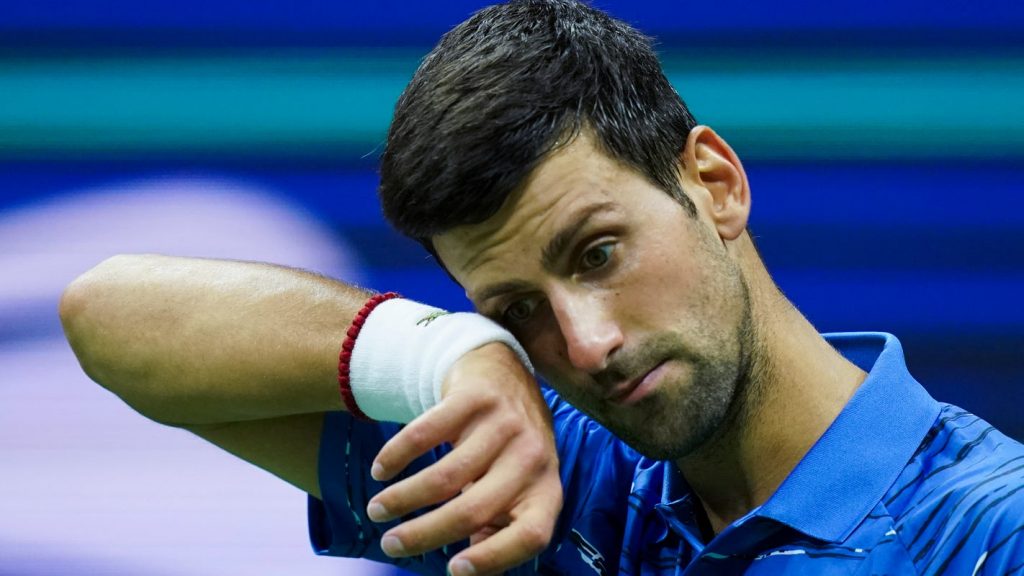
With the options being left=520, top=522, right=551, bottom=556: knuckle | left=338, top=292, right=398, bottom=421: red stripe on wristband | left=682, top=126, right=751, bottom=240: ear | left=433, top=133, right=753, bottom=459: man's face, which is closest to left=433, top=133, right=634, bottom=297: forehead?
left=433, top=133, right=753, bottom=459: man's face

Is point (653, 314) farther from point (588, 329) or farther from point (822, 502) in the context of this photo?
point (822, 502)

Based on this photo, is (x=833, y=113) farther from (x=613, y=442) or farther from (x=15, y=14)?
(x=15, y=14)

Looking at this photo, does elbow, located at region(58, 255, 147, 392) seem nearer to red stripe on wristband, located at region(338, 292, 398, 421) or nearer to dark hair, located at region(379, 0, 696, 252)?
red stripe on wristband, located at region(338, 292, 398, 421)

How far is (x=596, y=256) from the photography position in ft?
4.57

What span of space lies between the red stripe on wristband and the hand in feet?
0.86

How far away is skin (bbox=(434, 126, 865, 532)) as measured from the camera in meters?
1.38

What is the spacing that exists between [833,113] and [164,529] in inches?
48.3

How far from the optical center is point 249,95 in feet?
6.76

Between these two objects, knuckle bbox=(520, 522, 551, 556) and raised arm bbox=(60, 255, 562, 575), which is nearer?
knuckle bbox=(520, 522, 551, 556)

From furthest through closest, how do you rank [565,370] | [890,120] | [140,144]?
[140,144] < [890,120] < [565,370]

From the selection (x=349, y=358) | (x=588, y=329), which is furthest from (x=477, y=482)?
(x=349, y=358)

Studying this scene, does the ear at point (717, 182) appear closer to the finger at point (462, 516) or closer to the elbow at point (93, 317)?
the finger at point (462, 516)

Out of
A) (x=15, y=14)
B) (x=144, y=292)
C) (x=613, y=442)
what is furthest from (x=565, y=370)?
(x=15, y=14)

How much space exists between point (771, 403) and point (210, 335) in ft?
2.36
